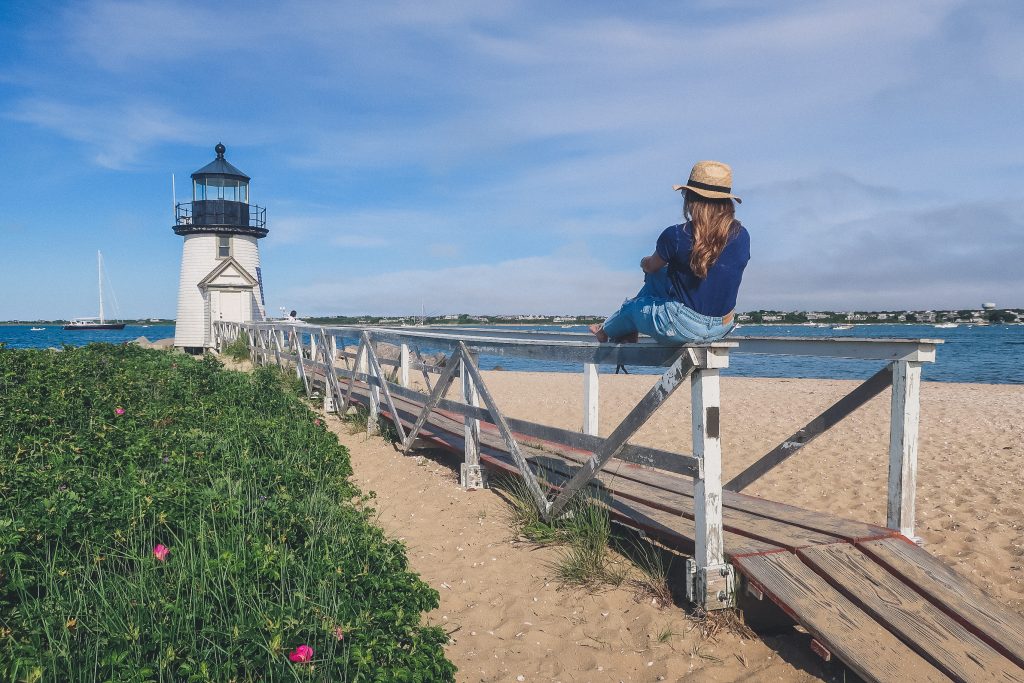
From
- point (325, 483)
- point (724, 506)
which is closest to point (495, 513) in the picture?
point (325, 483)

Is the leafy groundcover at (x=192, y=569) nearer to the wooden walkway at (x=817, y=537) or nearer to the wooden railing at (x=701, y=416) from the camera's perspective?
the wooden railing at (x=701, y=416)

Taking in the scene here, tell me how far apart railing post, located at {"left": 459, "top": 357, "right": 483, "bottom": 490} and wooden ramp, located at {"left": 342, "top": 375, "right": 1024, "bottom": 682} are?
2.09 m

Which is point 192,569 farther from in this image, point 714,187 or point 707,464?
point 714,187

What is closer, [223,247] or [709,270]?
[709,270]

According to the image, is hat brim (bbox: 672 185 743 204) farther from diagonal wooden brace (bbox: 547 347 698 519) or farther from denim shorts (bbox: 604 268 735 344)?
diagonal wooden brace (bbox: 547 347 698 519)

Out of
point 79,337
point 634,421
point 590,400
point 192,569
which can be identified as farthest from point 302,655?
point 79,337

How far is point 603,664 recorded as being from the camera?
11.0 ft

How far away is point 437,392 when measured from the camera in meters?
6.80

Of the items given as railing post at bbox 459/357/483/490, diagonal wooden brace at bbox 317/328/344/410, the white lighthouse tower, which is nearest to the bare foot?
railing post at bbox 459/357/483/490

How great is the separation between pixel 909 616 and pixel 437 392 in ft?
14.8

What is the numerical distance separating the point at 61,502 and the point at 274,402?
534 cm

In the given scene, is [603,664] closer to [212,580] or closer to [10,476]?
[212,580]

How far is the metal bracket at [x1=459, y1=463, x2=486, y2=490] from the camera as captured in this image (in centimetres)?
642

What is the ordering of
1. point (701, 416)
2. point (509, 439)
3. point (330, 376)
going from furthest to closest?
point (330, 376)
point (509, 439)
point (701, 416)
